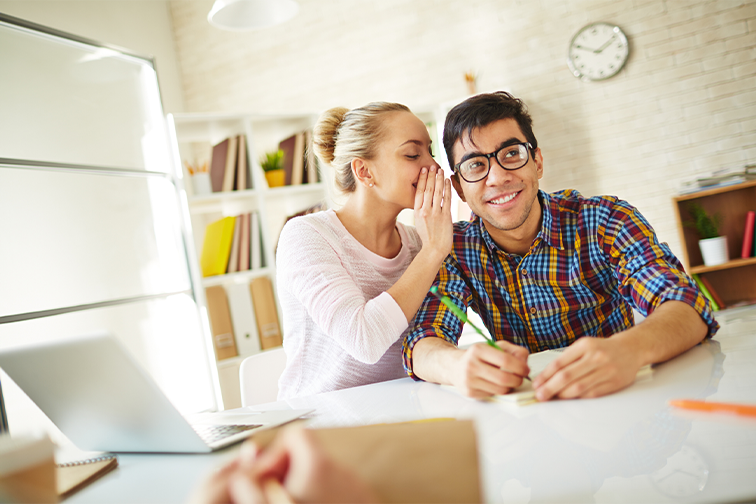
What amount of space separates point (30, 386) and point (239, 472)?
0.72m

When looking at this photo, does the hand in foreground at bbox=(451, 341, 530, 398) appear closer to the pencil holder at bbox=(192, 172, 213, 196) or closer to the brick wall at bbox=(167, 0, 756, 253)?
the pencil holder at bbox=(192, 172, 213, 196)

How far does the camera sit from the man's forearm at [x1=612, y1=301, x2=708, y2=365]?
0.91 meters

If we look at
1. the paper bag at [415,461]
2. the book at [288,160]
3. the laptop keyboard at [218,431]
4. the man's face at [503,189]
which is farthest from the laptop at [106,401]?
the book at [288,160]

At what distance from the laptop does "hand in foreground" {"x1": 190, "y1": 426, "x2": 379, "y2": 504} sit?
0.42 m

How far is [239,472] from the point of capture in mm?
375

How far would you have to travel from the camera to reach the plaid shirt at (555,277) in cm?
124

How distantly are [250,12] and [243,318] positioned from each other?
1.70 metres

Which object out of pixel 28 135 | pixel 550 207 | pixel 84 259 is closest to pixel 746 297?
pixel 550 207

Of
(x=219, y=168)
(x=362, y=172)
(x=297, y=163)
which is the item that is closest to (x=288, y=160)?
(x=297, y=163)

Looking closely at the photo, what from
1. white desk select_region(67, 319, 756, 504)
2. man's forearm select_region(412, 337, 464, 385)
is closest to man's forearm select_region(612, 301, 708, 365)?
white desk select_region(67, 319, 756, 504)

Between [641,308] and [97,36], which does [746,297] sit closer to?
[641,308]

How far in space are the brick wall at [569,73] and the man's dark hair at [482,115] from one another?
8.22 ft

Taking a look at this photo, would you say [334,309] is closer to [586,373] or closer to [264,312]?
[586,373]

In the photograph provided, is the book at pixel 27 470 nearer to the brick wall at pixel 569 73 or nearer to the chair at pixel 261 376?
the chair at pixel 261 376
